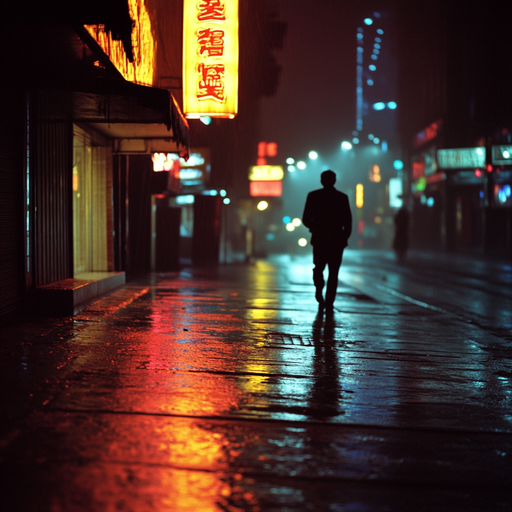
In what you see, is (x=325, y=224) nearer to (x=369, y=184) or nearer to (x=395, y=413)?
(x=395, y=413)

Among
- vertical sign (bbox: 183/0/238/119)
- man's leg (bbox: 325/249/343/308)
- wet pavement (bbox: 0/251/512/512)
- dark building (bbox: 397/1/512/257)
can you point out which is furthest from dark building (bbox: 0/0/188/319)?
dark building (bbox: 397/1/512/257)

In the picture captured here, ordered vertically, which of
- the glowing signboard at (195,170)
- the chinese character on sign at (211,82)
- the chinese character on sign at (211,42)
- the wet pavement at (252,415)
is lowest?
the wet pavement at (252,415)

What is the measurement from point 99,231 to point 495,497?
1008 cm

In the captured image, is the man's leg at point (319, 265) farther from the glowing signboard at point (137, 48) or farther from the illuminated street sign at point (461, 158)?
the illuminated street sign at point (461, 158)

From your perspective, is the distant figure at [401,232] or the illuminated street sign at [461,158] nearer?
the distant figure at [401,232]

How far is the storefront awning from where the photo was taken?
23.7ft

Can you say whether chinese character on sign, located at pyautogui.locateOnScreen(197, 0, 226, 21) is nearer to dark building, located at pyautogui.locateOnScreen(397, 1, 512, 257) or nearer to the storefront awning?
the storefront awning

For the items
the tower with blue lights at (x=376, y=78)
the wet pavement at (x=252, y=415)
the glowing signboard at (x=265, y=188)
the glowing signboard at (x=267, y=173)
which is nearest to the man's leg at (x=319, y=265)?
→ the wet pavement at (x=252, y=415)

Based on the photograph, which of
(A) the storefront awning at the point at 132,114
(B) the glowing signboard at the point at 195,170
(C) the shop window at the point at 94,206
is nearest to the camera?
(A) the storefront awning at the point at 132,114

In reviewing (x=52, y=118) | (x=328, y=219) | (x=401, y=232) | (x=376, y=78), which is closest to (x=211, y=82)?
(x=52, y=118)

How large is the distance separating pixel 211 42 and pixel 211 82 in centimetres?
83

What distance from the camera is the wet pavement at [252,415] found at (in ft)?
8.46

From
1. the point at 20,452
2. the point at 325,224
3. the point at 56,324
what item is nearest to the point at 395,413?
the point at 20,452

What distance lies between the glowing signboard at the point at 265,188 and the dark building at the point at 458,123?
11305 mm
